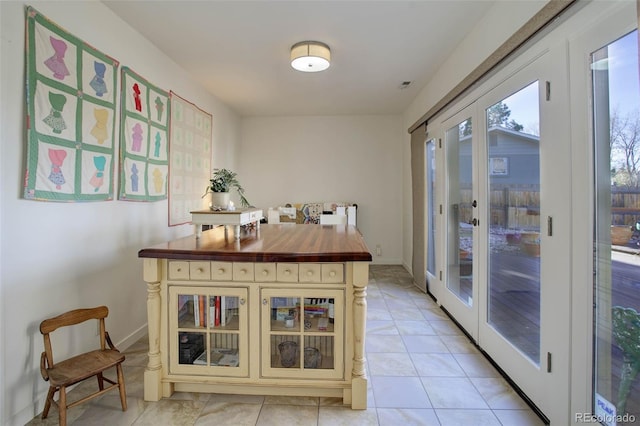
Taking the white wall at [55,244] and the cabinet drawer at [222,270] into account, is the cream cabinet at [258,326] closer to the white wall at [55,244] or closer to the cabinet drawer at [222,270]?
the cabinet drawer at [222,270]

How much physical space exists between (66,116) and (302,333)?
75.0 inches

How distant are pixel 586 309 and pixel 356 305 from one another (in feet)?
3.46

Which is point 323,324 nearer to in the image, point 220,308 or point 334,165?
point 220,308

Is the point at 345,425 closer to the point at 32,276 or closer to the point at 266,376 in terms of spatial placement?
the point at 266,376

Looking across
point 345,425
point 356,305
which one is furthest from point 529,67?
point 345,425

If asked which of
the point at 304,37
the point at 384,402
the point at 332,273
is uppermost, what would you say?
the point at 304,37

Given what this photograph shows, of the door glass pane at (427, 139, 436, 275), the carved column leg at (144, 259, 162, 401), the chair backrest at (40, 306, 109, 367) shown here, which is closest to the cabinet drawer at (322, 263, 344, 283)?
the carved column leg at (144, 259, 162, 401)

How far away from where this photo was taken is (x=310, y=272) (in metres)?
1.62

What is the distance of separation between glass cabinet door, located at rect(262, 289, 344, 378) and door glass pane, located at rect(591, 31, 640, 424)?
1184mm

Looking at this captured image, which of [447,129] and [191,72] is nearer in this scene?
[447,129]

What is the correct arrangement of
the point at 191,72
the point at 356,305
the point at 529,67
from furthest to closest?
the point at 191,72
the point at 529,67
the point at 356,305

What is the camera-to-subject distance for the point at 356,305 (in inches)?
62.6

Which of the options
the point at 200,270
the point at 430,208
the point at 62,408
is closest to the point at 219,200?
the point at 200,270

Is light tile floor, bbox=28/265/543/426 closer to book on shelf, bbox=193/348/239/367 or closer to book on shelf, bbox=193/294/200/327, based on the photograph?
book on shelf, bbox=193/348/239/367
